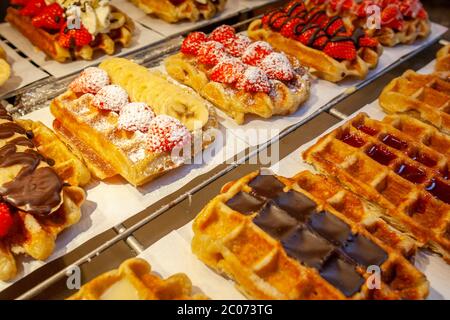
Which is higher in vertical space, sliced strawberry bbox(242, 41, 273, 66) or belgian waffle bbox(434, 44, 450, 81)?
sliced strawberry bbox(242, 41, 273, 66)

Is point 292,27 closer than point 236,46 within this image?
No

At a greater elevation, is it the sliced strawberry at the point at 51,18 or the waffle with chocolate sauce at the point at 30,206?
the sliced strawberry at the point at 51,18

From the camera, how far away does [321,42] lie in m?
3.84

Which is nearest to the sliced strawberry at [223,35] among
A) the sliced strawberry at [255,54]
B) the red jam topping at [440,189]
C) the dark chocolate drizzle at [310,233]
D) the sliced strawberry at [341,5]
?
the sliced strawberry at [255,54]

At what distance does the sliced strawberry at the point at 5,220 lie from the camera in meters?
2.20

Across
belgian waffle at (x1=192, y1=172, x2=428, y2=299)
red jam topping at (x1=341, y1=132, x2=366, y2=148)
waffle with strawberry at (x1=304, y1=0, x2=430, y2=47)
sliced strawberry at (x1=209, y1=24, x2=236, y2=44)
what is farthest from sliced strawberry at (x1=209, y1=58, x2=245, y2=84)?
waffle with strawberry at (x1=304, y1=0, x2=430, y2=47)

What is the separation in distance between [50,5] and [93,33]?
0.52m

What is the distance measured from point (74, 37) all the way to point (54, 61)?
312 mm

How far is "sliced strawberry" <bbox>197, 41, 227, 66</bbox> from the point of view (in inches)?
137

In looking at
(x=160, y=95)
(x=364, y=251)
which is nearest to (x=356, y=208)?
(x=364, y=251)

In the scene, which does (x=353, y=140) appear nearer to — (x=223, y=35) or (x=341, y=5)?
(x=223, y=35)

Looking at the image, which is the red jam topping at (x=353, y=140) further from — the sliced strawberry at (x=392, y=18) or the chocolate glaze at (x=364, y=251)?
the sliced strawberry at (x=392, y=18)

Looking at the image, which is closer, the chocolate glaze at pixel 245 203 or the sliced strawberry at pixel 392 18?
the chocolate glaze at pixel 245 203

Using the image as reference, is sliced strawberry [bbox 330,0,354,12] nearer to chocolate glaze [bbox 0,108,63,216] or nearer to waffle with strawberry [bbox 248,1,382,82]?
waffle with strawberry [bbox 248,1,382,82]
